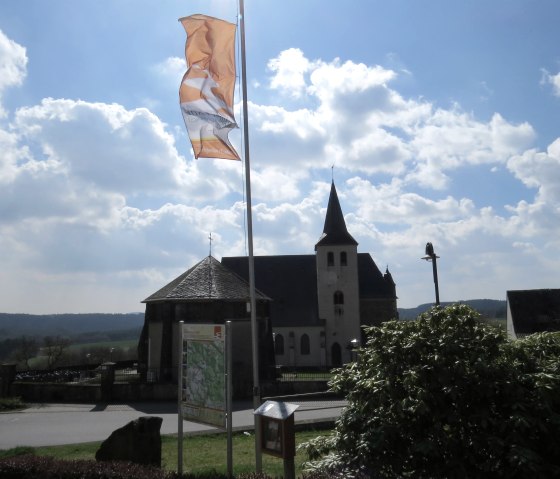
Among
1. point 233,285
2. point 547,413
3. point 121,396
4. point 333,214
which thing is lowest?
point 121,396

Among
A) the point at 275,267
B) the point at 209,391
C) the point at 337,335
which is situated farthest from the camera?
the point at 275,267

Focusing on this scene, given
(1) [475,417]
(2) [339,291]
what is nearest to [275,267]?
(2) [339,291]

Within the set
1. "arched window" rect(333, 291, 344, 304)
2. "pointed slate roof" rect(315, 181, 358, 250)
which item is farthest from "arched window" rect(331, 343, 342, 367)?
"pointed slate roof" rect(315, 181, 358, 250)

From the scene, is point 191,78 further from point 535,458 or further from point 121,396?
point 121,396

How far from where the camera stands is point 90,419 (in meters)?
20.0

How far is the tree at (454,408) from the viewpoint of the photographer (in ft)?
22.3

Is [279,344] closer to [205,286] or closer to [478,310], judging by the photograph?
[205,286]

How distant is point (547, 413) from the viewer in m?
6.84

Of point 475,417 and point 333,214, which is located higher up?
point 333,214

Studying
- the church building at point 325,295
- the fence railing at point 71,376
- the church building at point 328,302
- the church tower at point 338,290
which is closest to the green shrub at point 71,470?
the fence railing at point 71,376

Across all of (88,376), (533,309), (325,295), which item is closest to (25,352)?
(88,376)

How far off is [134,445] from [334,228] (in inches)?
1752

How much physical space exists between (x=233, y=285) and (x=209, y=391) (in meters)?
21.9

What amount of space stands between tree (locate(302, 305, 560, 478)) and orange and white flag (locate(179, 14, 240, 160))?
5226 mm
